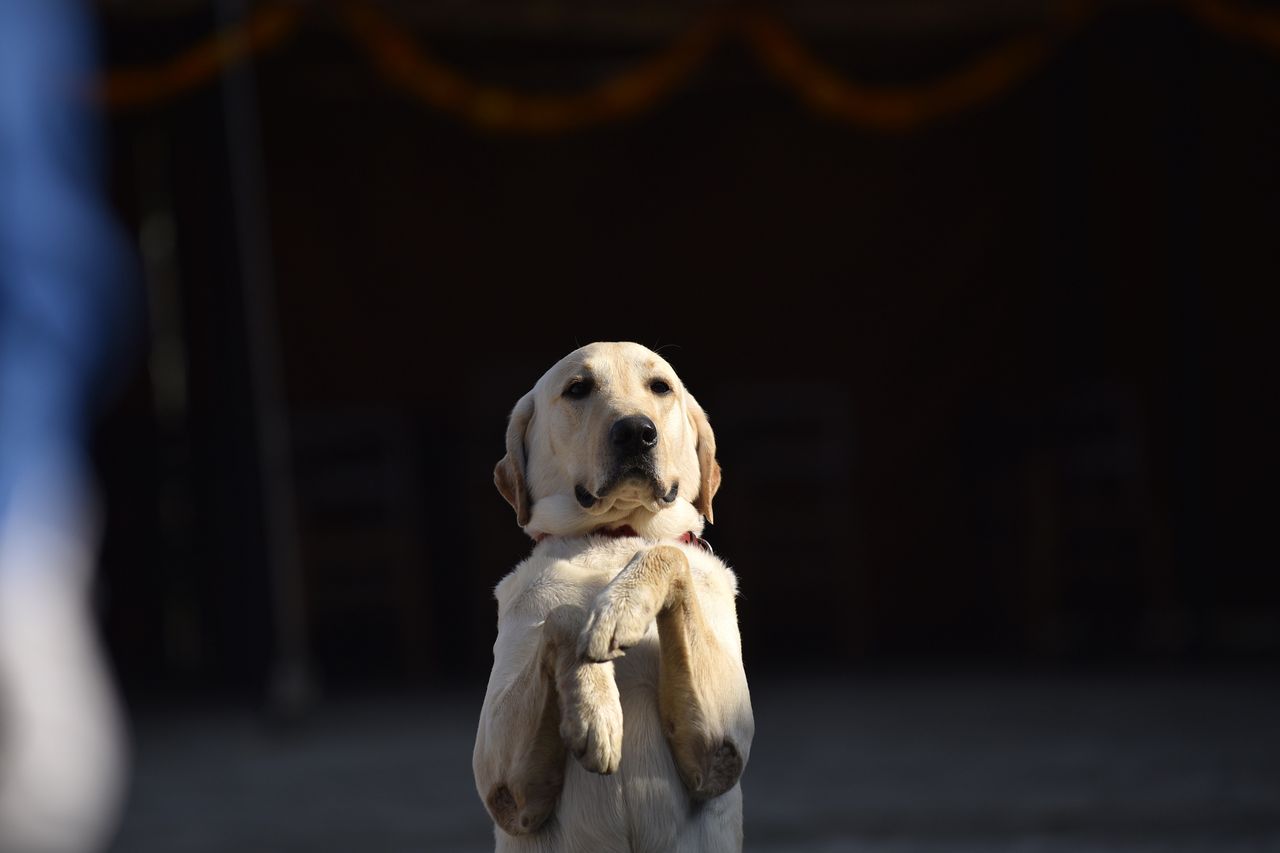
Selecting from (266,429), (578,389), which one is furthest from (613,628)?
(266,429)

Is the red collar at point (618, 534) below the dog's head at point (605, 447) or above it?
below

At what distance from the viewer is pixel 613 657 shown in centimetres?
176

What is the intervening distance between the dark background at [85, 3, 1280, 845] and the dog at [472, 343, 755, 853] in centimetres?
520

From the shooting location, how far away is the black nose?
1.90 m

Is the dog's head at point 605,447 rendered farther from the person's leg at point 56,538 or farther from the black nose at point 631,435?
the person's leg at point 56,538

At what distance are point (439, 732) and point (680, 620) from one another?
401 cm

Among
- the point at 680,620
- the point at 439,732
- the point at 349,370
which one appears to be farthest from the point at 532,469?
the point at 349,370

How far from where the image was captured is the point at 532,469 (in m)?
2.07

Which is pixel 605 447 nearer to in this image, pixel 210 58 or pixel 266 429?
pixel 266 429

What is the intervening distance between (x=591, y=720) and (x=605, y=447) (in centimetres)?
36

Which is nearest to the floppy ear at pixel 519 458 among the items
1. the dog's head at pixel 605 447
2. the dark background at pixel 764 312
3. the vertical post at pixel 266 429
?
the dog's head at pixel 605 447

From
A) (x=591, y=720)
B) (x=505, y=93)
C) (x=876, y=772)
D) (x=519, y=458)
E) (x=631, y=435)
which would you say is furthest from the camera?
(x=505, y=93)

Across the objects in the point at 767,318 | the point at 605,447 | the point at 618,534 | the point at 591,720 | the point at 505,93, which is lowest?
the point at 591,720

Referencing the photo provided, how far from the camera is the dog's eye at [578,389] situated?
198 cm
